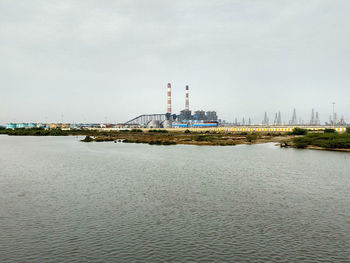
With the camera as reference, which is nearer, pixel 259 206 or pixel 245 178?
pixel 259 206

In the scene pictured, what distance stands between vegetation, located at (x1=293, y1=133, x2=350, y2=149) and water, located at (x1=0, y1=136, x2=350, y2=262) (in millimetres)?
37525

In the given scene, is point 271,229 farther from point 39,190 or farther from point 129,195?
point 39,190

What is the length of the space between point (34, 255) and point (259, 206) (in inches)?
623

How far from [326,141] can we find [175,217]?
65728 millimetres

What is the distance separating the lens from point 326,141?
248 ft

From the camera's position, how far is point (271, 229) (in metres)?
18.8

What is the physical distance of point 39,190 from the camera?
29.3 meters

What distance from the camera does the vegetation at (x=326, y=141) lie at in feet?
233

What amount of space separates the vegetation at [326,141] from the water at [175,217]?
123 ft

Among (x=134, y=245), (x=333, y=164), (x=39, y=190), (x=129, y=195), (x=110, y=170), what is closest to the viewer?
(x=134, y=245)

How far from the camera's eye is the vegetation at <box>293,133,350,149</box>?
7114 centimetres

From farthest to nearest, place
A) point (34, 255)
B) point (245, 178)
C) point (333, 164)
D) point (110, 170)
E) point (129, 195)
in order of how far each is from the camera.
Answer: point (333, 164), point (110, 170), point (245, 178), point (129, 195), point (34, 255)

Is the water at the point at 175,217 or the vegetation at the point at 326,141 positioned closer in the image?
the water at the point at 175,217

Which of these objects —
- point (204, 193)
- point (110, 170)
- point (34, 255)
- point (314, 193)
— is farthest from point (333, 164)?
point (34, 255)
